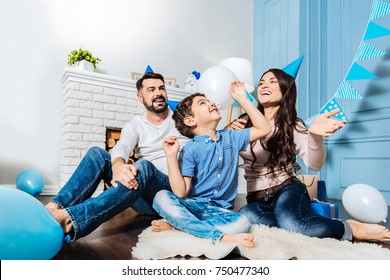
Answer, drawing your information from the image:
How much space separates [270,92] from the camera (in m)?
1.48

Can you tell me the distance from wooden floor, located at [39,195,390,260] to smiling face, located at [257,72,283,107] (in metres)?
0.71

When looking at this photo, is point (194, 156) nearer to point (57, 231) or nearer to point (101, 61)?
point (57, 231)

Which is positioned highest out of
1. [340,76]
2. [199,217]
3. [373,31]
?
[373,31]

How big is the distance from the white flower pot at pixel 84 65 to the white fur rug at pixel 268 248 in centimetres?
195

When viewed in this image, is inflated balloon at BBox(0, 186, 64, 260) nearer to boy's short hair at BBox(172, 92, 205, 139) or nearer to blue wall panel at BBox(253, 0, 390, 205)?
boy's short hair at BBox(172, 92, 205, 139)

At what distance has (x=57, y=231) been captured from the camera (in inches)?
36.6

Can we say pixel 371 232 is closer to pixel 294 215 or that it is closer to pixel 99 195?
pixel 294 215

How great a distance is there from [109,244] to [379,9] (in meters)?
2.47

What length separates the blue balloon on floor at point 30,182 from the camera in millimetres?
2420

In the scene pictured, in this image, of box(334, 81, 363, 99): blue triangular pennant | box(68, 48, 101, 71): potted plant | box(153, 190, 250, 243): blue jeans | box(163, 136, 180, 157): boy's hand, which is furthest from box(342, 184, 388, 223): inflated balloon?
box(68, 48, 101, 71): potted plant

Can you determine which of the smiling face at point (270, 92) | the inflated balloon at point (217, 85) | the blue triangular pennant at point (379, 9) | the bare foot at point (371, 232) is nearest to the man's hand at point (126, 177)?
the smiling face at point (270, 92)

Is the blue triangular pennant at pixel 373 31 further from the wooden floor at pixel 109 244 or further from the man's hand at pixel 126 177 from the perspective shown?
the man's hand at pixel 126 177

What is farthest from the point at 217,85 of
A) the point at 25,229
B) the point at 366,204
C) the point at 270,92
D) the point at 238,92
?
A: the point at 25,229

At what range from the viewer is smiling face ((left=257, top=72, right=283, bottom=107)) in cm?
148
